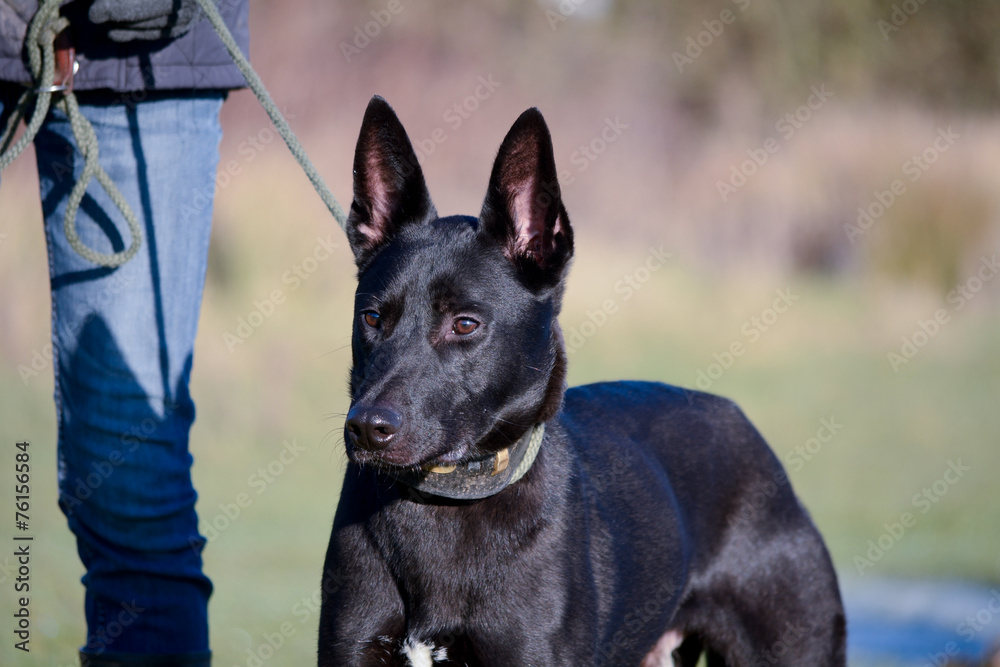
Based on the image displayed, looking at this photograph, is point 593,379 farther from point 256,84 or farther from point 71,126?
point 71,126

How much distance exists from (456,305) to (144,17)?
3.72 ft

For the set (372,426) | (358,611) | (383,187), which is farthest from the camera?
(383,187)

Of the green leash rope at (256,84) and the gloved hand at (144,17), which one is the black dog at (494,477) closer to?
the green leash rope at (256,84)

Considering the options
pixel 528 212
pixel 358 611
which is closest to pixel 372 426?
pixel 358 611

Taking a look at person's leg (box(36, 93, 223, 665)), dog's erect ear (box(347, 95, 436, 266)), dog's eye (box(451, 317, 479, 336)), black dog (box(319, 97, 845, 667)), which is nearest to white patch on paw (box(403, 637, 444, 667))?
black dog (box(319, 97, 845, 667))

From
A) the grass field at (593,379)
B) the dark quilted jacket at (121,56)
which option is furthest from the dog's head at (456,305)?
the grass field at (593,379)

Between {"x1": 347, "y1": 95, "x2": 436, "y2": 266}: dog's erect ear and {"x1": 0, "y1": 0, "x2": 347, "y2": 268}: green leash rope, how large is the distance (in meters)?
0.07

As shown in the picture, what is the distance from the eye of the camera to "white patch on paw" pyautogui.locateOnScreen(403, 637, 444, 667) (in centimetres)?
237

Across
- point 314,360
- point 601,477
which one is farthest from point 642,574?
point 314,360

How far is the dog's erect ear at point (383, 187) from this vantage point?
2.72 m

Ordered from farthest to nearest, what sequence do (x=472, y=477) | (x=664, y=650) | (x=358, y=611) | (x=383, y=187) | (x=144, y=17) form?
1. (x=664, y=650)
2. (x=383, y=187)
3. (x=144, y=17)
4. (x=472, y=477)
5. (x=358, y=611)

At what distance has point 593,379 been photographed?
8.48 meters

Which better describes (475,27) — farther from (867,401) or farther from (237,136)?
(867,401)

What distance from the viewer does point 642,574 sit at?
9.41 feet
